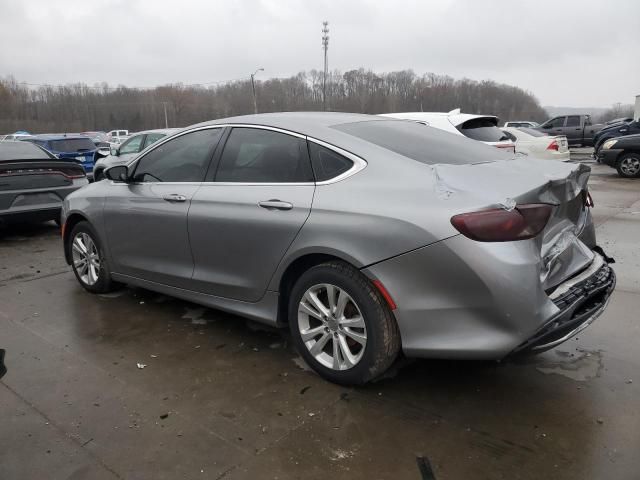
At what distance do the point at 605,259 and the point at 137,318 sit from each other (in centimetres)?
347

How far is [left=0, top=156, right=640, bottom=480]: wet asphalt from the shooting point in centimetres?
249

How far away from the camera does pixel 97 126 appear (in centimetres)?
7562

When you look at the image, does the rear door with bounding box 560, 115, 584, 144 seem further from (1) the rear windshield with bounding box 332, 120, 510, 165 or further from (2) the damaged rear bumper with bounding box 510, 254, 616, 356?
(2) the damaged rear bumper with bounding box 510, 254, 616, 356

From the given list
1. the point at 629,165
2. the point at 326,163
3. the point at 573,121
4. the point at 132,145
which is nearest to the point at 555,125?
the point at 573,121

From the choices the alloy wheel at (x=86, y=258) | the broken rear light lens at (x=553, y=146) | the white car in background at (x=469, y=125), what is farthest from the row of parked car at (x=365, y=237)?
the broken rear light lens at (x=553, y=146)

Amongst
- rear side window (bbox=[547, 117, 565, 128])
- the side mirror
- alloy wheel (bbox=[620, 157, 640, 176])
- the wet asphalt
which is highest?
the side mirror

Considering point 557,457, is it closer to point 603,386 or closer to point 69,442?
point 603,386

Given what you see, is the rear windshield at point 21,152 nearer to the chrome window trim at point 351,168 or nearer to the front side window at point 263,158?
the front side window at point 263,158

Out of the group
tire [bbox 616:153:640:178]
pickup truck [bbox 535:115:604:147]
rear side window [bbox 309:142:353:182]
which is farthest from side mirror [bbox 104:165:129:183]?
pickup truck [bbox 535:115:604:147]

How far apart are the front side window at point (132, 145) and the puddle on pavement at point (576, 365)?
11.5 m

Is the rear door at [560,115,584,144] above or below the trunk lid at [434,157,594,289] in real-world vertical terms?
below

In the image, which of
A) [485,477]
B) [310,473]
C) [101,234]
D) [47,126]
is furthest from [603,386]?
[47,126]

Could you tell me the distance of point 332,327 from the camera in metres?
3.11

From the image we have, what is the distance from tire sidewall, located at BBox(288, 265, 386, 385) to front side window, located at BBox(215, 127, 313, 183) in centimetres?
60
